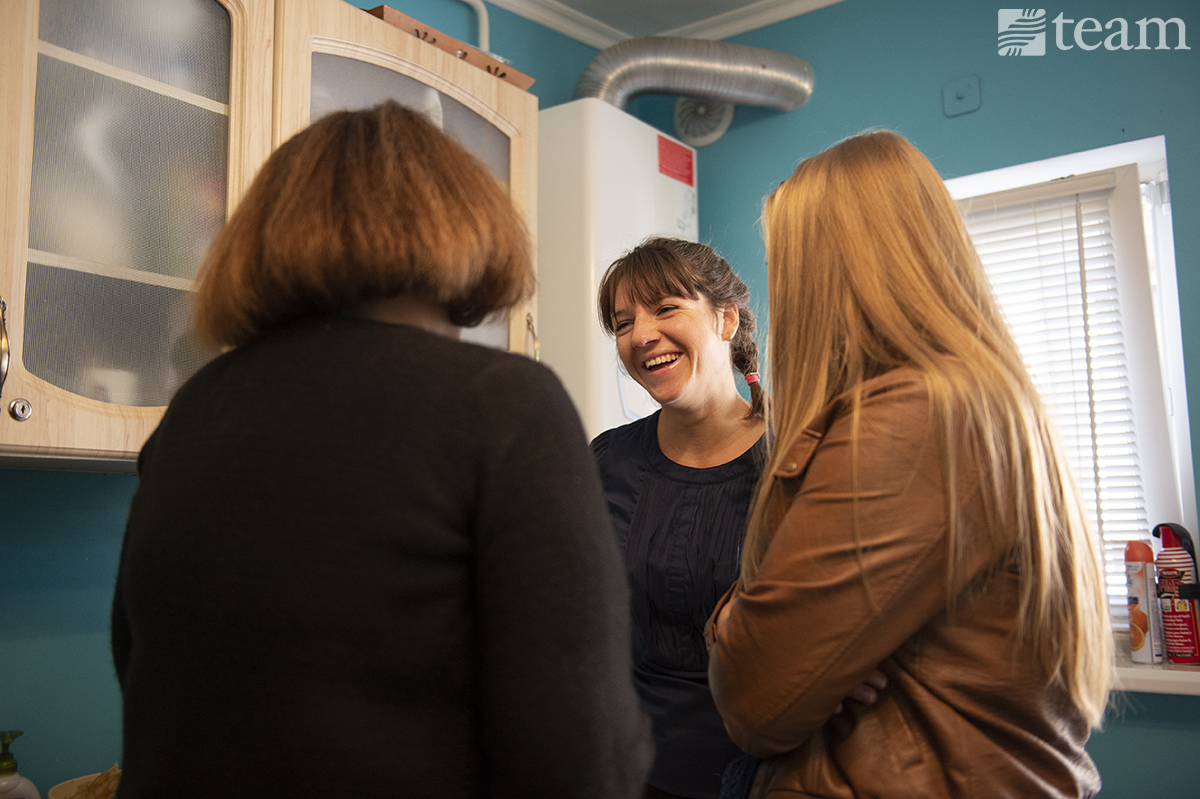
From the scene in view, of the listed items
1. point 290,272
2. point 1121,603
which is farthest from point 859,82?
point 290,272

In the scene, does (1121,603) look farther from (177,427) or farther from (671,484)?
(177,427)

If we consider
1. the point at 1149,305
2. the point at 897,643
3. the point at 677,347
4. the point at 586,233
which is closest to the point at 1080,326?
the point at 1149,305

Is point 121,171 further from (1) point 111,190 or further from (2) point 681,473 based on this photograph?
(2) point 681,473

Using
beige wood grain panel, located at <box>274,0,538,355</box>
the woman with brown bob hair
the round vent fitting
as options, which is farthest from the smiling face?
the round vent fitting

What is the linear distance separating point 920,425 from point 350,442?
0.45 m

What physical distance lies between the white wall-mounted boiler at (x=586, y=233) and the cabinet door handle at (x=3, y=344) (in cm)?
133

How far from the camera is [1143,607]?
2.03 m

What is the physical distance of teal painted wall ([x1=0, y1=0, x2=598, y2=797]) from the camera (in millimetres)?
1489

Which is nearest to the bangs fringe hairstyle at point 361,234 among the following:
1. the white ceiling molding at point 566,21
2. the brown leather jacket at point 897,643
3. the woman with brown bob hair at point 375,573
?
the woman with brown bob hair at point 375,573

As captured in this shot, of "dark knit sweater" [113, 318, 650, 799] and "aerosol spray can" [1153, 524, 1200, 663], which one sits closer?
"dark knit sweater" [113, 318, 650, 799]

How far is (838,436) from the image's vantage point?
75 cm

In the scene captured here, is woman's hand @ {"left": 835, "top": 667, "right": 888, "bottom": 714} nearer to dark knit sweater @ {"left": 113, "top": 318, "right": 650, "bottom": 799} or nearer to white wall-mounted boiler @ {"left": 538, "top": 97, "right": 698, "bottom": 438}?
dark knit sweater @ {"left": 113, "top": 318, "right": 650, "bottom": 799}

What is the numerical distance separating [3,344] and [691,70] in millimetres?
1934

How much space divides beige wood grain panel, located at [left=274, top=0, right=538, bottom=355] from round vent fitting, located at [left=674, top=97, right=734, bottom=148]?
88 cm
